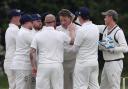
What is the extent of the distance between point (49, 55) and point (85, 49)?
2.50 feet

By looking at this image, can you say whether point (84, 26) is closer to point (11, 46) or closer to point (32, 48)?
point (32, 48)

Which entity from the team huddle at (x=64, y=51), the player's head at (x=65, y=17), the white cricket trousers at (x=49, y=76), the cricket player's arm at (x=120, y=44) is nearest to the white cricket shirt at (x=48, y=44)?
the team huddle at (x=64, y=51)

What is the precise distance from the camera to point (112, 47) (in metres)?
14.8

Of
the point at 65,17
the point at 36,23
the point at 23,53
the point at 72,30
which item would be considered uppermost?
the point at 65,17

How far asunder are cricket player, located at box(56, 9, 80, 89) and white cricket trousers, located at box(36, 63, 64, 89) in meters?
0.69

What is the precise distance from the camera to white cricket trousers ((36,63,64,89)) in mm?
14018

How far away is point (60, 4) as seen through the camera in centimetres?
2936

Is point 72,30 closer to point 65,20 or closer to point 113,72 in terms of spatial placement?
point 65,20

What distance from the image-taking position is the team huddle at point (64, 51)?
46.1ft

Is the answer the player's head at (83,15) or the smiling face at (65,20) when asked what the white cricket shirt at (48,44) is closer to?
the player's head at (83,15)

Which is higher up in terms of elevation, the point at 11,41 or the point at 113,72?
the point at 11,41

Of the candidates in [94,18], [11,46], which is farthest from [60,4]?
[11,46]

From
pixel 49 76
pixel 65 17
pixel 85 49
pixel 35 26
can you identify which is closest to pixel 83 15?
pixel 65 17

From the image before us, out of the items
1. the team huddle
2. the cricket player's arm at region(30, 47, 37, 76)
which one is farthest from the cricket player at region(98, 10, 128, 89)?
the cricket player's arm at region(30, 47, 37, 76)
